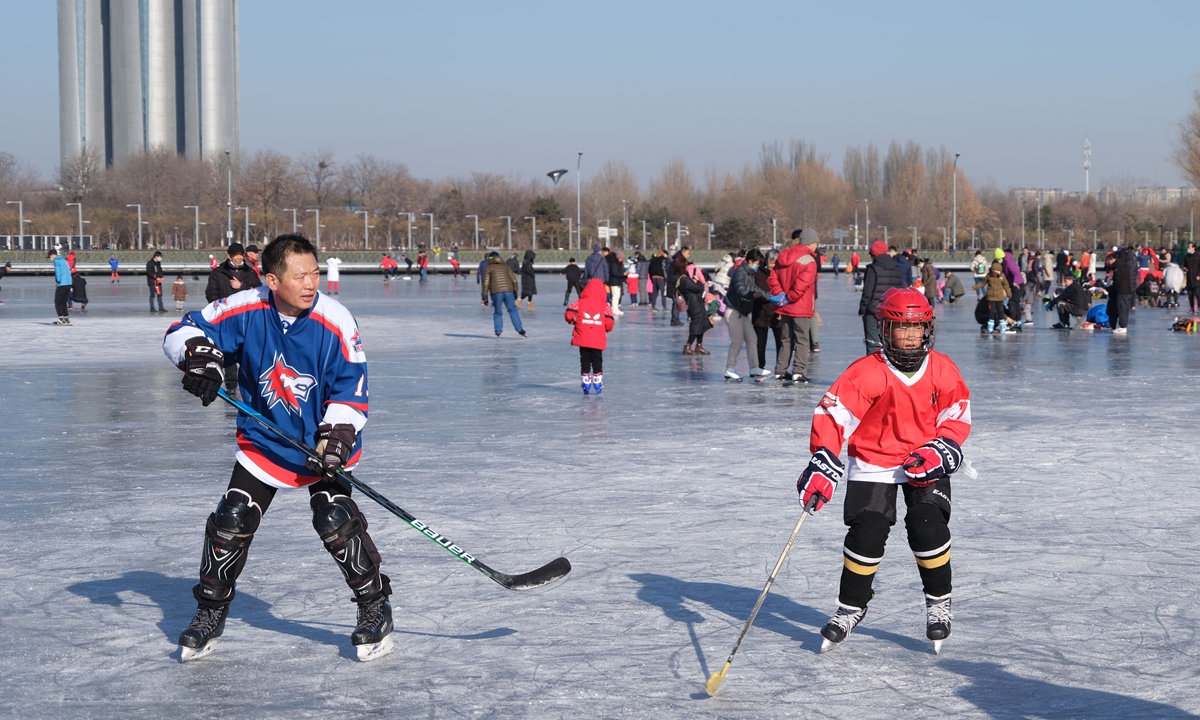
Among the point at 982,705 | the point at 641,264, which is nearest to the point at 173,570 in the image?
the point at 982,705

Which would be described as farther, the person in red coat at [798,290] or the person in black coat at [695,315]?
the person in black coat at [695,315]

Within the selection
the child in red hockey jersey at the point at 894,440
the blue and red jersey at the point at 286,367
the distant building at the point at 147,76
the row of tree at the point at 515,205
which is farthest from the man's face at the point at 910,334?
the distant building at the point at 147,76

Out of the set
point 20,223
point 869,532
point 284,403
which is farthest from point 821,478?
point 20,223

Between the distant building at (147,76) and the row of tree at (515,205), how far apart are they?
1739 centimetres

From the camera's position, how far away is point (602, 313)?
37.1 feet

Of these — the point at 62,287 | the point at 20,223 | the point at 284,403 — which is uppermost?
the point at 20,223

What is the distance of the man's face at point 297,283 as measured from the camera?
3811 mm

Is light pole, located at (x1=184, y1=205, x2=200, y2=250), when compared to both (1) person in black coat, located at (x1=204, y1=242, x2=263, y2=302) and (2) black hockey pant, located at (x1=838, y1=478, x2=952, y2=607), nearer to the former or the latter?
(1) person in black coat, located at (x1=204, y1=242, x2=263, y2=302)

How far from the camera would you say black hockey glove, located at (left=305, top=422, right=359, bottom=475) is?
12.1ft

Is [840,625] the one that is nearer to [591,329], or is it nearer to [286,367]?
[286,367]

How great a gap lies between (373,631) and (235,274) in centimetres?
908

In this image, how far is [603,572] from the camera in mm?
4992

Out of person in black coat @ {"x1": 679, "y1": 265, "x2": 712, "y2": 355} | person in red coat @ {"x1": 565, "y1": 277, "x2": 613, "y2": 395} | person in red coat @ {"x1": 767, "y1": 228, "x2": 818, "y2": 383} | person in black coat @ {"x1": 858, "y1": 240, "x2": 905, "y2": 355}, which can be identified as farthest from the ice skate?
person in black coat @ {"x1": 679, "y1": 265, "x2": 712, "y2": 355}

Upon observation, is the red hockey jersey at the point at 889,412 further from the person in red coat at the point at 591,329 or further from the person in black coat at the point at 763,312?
the person in black coat at the point at 763,312
